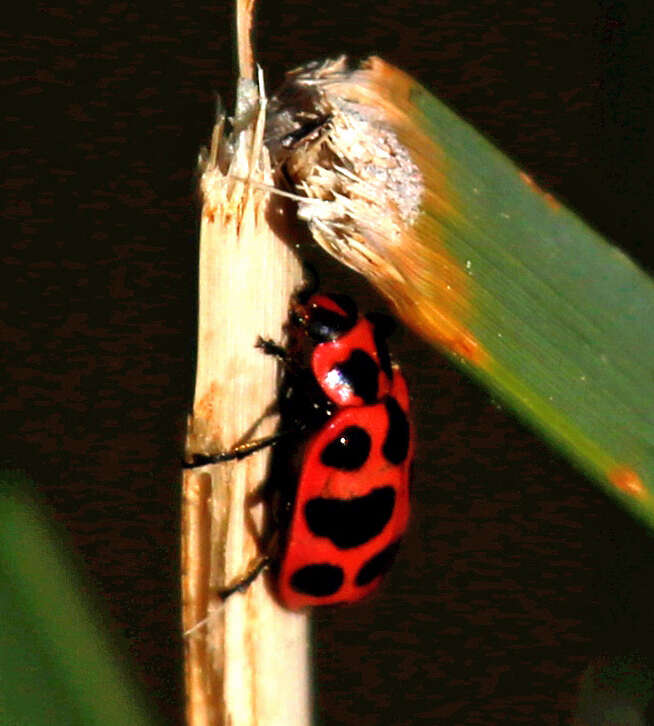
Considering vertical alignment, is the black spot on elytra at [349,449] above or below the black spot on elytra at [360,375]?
below

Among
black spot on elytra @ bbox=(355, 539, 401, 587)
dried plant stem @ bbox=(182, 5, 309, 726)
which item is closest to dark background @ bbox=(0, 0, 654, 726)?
black spot on elytra @ bbox=(355, 539, 401, 587)

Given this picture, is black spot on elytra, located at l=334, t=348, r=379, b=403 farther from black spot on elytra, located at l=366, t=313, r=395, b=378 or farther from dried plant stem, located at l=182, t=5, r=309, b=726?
dried plant stem, located at l=182, t=5, r=309, b=726

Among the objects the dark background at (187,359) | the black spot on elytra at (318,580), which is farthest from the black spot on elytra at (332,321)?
the dark background at (187,359)

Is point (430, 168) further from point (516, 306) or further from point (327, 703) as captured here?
point (327, 703)

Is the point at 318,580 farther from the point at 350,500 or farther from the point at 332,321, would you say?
the point at 332,321

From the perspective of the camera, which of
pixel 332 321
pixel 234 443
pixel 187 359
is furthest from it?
pixel 187 359

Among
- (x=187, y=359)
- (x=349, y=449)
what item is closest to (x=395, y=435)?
(x=349, y=449)

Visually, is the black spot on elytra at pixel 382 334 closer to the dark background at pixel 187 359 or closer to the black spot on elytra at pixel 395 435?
the black spot on elytra at pixel 395 435

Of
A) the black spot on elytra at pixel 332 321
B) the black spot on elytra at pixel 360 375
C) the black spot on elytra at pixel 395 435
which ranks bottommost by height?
the black spot on elytra at pixel 395 435

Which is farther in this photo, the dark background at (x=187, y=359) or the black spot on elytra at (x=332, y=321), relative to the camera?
the dark background at (x=187, y=359)
